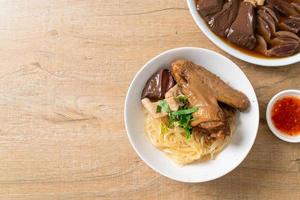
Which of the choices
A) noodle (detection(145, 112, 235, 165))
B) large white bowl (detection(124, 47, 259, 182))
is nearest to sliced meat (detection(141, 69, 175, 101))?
large white bowl (detection(124, 47, 259, 182))

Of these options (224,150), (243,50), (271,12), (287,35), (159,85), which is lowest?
(224,150)

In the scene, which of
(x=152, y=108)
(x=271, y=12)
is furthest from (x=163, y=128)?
(x=271, y=12)

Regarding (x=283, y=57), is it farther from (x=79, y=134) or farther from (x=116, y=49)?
(x=79, y=134)

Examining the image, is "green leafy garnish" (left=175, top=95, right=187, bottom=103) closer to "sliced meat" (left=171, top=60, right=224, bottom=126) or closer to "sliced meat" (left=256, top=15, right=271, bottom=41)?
"sliced meat" (left=171, top=60, right=224, bottom=126)

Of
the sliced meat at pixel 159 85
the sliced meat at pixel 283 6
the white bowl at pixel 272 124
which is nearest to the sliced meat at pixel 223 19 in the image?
the sliced meat at pixel 283 6

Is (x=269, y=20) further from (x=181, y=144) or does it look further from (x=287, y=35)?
(x=181, y=144)

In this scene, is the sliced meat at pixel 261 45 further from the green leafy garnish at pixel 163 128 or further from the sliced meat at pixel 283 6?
the green leafy garnish at pixel 163 128

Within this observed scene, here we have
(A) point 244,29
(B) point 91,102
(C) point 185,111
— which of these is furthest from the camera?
(B) point 91,102
